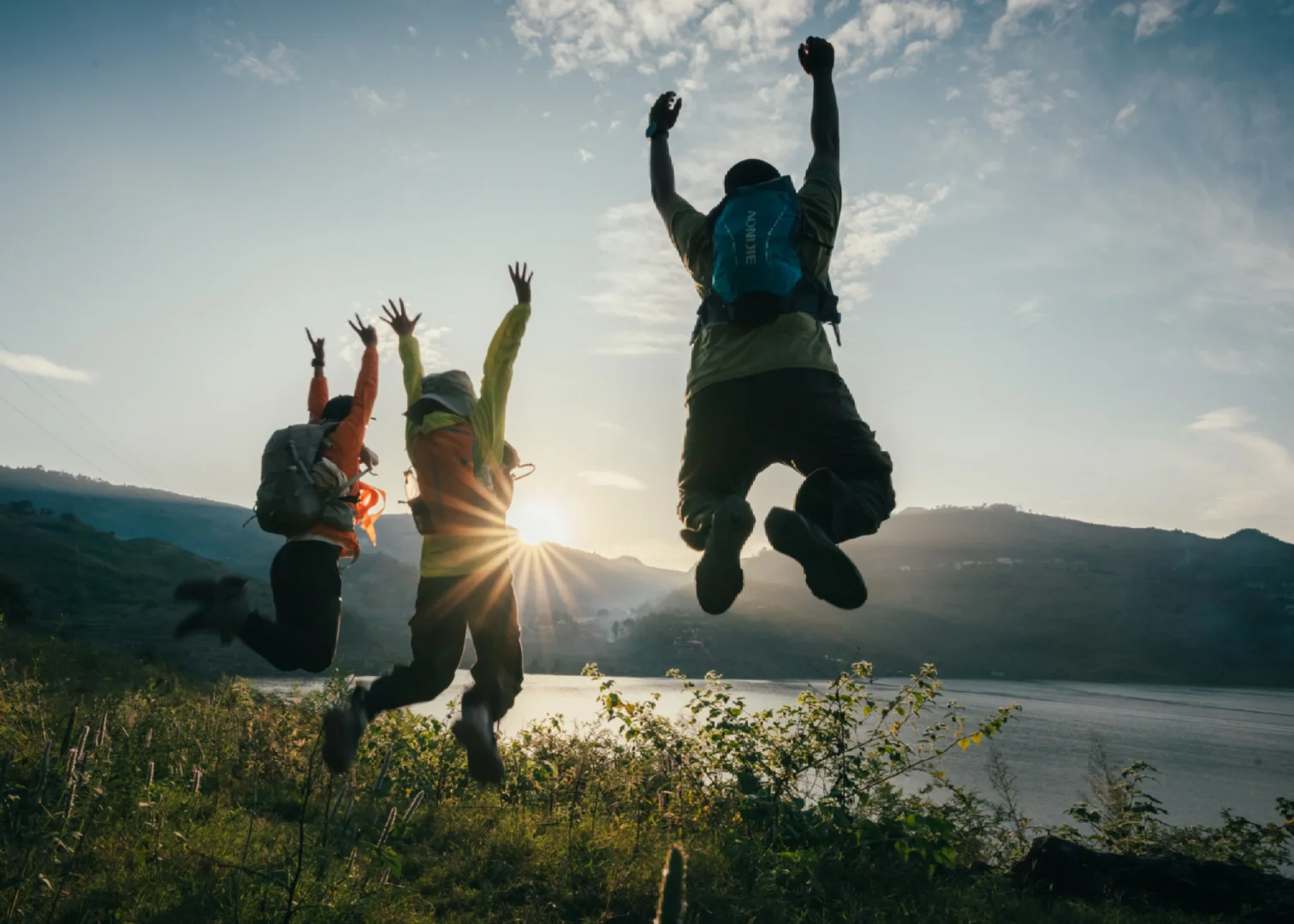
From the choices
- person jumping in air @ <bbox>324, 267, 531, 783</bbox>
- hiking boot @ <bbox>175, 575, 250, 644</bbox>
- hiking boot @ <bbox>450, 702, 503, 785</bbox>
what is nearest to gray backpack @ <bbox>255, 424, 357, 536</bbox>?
hiking boot @ <bbox>175, 575, 250, 644</bbox>

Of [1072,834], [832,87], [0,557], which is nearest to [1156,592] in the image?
[1072,834]

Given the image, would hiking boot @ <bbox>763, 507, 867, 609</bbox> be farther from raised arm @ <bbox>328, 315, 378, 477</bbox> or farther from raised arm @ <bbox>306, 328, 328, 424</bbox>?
raised arm @ <bbox>306, 328, 328, 424</bbox>

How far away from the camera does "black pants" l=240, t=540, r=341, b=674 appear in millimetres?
3828

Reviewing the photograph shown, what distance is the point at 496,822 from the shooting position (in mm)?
6508

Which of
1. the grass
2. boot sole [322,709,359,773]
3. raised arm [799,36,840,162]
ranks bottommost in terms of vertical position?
the grass

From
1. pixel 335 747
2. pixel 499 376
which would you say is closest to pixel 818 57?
pixel 499 376

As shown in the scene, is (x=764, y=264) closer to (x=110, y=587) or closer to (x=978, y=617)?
(x=110, y=587)

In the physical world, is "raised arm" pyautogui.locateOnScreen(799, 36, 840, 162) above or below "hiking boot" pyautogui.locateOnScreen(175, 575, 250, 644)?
above

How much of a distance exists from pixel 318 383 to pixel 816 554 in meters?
4.27

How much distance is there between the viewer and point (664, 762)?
7.32m

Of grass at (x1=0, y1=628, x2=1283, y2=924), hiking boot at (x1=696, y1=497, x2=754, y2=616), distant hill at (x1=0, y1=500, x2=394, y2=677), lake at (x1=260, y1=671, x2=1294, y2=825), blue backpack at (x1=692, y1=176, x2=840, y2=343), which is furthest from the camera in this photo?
distant hill at (x1=0, y1=500, x2=394, y2=677)

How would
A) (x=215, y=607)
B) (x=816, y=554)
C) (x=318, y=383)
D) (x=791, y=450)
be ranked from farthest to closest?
(x=318, y=383) < (x=215, y=607) < (x=791, y=450) < (x=816, y=554)

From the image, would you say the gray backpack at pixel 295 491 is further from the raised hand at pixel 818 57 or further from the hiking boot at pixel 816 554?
the raised hand at pixel 818 57

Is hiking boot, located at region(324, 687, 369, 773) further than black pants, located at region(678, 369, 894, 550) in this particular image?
Yes
